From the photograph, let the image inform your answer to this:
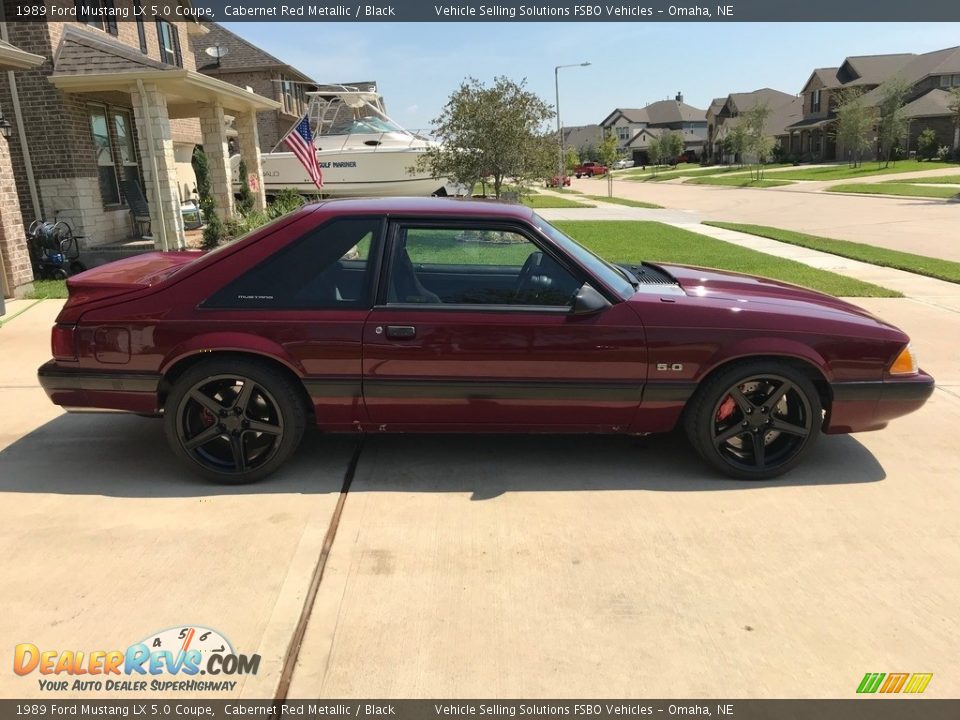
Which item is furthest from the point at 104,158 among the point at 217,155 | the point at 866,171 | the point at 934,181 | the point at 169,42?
the point at 866,171

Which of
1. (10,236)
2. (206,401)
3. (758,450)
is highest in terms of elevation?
(10,236)

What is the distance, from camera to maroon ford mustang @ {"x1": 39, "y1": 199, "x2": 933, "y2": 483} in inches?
148

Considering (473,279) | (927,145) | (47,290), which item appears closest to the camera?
(473,279)

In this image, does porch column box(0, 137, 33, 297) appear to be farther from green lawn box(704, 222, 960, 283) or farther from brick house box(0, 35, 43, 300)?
green lawn box(704, 222, 960, 283)

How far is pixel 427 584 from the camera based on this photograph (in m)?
3.00

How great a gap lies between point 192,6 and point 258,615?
67.3 feet

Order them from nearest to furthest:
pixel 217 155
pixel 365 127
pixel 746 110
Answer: pixel 217 155 → pixel 365 127 → pixel 746 110

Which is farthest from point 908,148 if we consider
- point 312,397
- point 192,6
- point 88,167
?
point 312,397

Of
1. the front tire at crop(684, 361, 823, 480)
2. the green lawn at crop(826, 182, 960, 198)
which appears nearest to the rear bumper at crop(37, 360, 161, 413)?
the front tire at crop(684, 361, 823, 480)

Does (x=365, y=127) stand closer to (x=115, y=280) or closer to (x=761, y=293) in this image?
(x=115, y=280)

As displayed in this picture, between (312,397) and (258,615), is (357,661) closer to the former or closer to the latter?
(258,615)

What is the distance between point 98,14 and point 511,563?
594 inches

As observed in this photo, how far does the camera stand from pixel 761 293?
4.23 metres

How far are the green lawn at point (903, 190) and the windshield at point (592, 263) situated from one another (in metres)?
28.0
